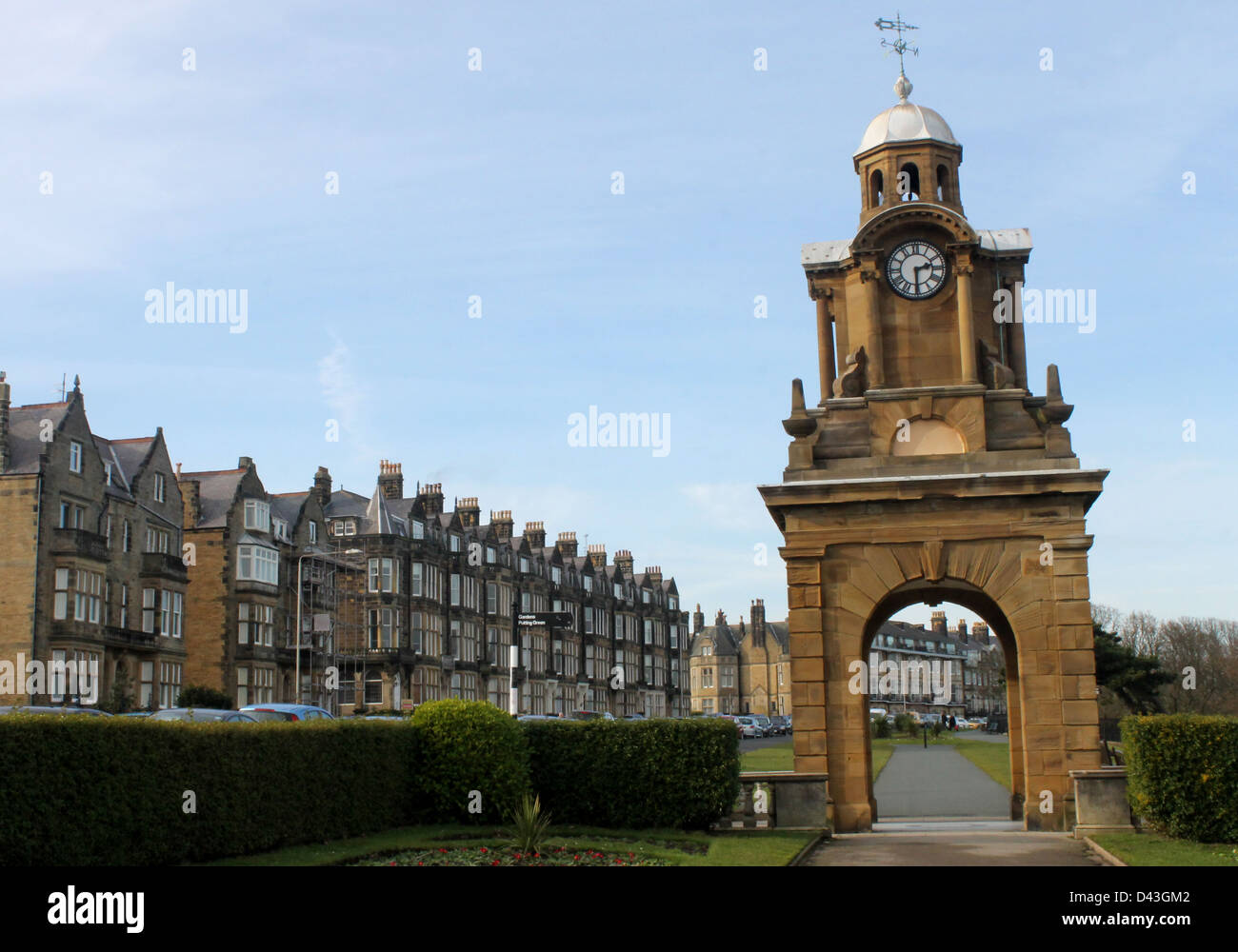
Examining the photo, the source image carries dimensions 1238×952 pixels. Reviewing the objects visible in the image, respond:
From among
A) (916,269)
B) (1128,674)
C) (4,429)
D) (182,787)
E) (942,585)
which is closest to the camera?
(182,787)

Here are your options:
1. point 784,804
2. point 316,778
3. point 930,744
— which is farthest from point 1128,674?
point 316,778

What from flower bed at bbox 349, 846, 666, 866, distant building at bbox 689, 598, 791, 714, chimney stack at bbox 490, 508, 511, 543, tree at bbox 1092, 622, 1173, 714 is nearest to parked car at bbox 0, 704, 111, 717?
flower bed at bbox 349, 846, 666, 866

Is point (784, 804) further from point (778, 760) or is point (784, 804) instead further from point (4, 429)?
point (4, 429)

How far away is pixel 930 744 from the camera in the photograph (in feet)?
232

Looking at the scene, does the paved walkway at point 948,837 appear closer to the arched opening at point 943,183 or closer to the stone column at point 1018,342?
the stone column at point 1018,342

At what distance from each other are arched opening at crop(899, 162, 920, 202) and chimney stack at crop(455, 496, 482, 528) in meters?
60.2

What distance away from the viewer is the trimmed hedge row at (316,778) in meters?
15.1

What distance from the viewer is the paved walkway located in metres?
19.3

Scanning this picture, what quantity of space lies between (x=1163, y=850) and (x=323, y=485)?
56904 millimetres

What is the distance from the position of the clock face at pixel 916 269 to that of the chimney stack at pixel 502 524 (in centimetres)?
6390

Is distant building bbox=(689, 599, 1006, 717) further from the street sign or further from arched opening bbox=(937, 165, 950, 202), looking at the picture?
arched opening bbox=(937, 165, 950, 202)

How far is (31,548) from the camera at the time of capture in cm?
4653

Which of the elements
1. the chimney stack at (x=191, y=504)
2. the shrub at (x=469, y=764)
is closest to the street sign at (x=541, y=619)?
the shrub at (x=469, y=764)
